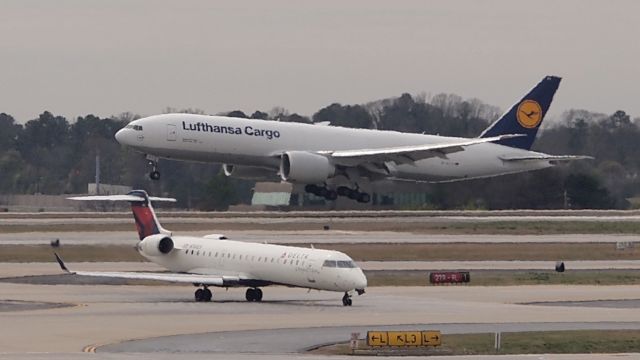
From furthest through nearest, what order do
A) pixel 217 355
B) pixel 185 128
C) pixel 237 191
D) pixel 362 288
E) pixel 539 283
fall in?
pixel 237 191 → pixel 185 128 → pixel 539 283 → pixel 362 288 → pixel 217 355

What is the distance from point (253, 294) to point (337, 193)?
3635cm

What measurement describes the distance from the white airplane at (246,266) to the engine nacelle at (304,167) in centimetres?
2815

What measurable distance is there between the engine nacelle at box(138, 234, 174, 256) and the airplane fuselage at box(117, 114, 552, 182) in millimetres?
26397

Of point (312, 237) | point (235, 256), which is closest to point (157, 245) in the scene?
point (235, 256)

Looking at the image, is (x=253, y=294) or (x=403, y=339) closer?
(x=403, y=339)

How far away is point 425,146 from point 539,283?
28843 mm

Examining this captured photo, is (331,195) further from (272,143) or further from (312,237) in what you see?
(312,237)

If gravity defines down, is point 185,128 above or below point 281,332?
above

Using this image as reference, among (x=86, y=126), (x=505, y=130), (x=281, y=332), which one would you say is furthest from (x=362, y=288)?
(x=86, y=126)

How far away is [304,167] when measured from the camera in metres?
88.0

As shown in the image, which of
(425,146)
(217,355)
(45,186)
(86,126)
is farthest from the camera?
(86,126)

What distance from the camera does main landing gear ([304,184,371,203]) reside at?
9094 centimetres

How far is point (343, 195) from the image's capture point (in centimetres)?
9256

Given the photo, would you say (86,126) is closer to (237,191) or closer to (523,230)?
(237,191)
